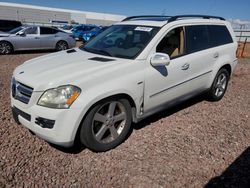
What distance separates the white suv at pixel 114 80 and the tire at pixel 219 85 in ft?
0.81

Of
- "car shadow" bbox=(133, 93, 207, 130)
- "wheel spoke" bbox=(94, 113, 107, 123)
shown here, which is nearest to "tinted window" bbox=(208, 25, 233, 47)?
"car shadow" bbox=(133, 93, 207, 130)

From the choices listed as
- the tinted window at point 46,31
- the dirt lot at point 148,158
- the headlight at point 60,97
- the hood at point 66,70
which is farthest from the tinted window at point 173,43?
the tinted window at point 46,31

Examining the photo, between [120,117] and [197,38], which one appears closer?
[120,117]

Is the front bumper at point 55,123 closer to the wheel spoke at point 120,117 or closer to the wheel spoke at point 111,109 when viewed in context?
the wheel spoke at point 111,109

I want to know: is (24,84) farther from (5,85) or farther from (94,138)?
(5,85)

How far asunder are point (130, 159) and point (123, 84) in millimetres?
986

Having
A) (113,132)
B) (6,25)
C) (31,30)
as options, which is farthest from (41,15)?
(113,132)

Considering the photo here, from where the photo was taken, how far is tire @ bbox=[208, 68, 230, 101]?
4.92 metres

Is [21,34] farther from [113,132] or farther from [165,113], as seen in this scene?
[113,132]

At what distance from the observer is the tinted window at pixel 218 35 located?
4.66 meters

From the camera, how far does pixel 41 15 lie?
5859cm

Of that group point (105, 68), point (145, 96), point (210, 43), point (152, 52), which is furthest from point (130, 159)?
point (210, 43)

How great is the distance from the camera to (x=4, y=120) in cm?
396

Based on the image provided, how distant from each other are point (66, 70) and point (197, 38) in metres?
2.54
